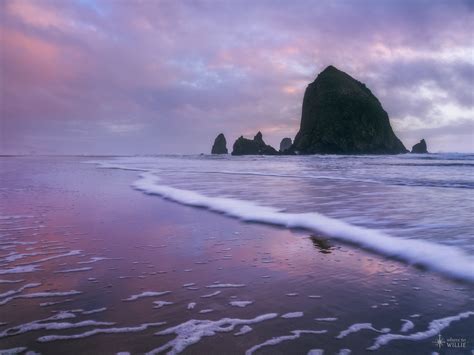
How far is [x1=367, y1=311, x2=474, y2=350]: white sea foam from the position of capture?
2448 millimetres

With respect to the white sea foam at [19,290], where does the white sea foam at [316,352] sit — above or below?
below

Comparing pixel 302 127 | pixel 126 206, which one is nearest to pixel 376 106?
pixel 302 127

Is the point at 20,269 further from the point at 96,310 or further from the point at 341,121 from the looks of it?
the point at 341,121

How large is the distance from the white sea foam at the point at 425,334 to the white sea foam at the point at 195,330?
76 centimetres

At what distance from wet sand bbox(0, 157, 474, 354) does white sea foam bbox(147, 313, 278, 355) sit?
3cm

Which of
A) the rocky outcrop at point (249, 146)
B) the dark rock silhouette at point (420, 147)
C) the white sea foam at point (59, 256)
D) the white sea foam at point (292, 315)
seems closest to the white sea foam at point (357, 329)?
the white sea foam at point (292, 315)

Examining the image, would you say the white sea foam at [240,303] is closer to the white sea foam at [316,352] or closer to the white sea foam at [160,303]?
the white sea foam at [160,303]

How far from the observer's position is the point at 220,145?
14250 centimetres

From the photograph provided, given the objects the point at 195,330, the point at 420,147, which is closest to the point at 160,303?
the point at 195,330

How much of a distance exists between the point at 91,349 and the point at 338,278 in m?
2.39

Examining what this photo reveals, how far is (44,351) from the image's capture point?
2.29 metres

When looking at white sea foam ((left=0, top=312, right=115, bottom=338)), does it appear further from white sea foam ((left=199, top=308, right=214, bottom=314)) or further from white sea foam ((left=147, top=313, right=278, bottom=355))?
white sea foam ((left=199, top=308, right=214, bottom=314))

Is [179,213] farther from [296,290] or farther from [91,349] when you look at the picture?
[91,349]

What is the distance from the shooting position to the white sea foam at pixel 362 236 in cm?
412
